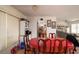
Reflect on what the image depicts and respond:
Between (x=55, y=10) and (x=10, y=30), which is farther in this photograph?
(x=55, y=10)

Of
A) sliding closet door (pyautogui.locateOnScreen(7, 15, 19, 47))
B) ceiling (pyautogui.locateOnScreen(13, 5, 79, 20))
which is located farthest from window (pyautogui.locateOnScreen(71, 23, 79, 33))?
sliding closet door (pyautogui.locateOnScreen(7, 15, 19, 47))

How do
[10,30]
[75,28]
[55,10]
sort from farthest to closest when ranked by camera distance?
[75,28] → [55,10] → [10,30]

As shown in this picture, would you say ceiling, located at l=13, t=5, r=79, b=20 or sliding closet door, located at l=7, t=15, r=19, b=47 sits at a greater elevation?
ceiling, located at l=13, t=5, r=79, b=20

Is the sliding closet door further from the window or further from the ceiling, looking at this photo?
the window

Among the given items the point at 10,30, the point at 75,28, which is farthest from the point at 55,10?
the point at 10,30

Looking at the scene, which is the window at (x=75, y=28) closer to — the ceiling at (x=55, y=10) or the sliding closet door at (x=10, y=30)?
the ceiling at (x=55, y=10)

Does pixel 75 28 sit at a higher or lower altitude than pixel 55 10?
lower

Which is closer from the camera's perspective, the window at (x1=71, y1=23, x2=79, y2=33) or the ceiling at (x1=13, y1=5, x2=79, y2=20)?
the ceiling at (x1=13, y1=5, x2=79, y2=20)

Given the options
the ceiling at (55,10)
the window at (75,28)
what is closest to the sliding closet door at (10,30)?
the ceiling at (55,10)

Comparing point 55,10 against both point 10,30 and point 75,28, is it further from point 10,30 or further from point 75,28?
point 10,30

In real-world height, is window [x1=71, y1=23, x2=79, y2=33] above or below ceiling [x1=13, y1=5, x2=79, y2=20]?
below

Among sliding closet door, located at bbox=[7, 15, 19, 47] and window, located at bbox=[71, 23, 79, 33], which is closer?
sliding closet door, located at bbox=[7, 15, 19, 47]

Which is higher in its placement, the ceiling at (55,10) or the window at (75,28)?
the ceiling at (55,10)

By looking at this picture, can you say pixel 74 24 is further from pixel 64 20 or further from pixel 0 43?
pixel 0 43
